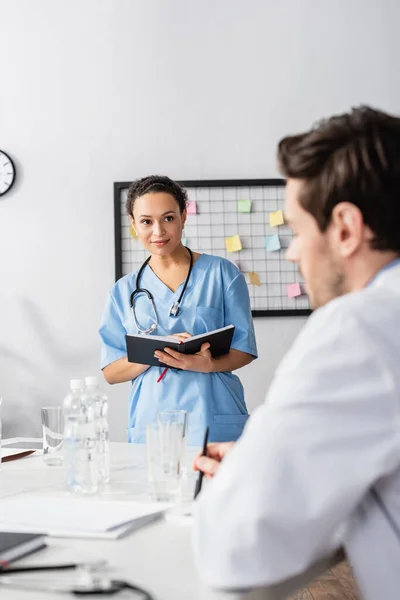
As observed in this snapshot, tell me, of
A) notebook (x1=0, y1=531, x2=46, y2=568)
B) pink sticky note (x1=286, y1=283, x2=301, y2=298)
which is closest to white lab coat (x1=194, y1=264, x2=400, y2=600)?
notebook (x1=0, y1=531, x2=46, y2=568)

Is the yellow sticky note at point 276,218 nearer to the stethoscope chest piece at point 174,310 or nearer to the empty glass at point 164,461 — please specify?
the stethoscope chest piece at point 174,310

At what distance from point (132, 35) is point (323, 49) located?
3.05ft

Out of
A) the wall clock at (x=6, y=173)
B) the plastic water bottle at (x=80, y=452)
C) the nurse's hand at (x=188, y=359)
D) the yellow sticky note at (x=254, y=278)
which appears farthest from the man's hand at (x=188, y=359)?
the wall clock at (x=6, y=173)

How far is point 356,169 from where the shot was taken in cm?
87

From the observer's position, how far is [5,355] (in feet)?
10.8

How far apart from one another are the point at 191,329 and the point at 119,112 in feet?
5.03

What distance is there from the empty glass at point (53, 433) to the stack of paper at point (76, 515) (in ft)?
1.14

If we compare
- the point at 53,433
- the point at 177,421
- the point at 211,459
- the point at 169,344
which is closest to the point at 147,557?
the point at 211,459

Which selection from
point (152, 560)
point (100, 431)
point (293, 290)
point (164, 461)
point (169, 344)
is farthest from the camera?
point (293, 290)

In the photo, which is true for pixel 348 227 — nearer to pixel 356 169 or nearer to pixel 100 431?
pixel 356 169

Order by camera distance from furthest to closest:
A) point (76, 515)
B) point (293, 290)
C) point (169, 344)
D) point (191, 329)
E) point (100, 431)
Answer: point (293, 290), point (191, 329), point (169, 344), point (100, 431), point (76, 515)

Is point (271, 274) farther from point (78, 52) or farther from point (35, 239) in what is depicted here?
point (78, 52)

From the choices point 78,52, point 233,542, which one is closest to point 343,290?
→ point 233,542

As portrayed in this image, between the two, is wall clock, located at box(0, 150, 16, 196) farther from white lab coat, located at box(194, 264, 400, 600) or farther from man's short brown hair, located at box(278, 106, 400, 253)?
white lab coat, located at box(194, 264, 400, 600)
